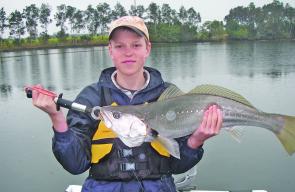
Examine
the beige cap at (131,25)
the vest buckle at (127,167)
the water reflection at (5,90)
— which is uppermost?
the beige cap at (131,25)

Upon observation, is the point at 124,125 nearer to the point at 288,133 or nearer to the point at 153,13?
the point at 288,133

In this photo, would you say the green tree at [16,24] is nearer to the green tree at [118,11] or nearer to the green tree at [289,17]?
the green tree at [118,11]

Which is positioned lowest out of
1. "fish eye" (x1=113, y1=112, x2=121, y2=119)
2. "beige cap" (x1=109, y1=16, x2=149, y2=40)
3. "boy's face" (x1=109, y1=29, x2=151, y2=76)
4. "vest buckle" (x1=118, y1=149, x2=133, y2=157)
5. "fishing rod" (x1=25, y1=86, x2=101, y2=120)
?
"vest buckle" (x1=118, y1=149, x2=133, y2=157)

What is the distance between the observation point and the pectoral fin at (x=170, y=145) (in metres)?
2.85

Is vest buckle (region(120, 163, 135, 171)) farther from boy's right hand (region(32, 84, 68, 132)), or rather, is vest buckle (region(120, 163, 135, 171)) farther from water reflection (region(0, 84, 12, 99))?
water reflection (region(0, 84, 12, 99))

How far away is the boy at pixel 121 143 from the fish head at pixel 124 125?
0.94ft

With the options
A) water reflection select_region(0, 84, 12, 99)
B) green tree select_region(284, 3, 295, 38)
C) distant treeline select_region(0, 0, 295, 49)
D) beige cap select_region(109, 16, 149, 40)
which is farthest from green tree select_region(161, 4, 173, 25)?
beige cap select_region(109, 16, 149, 40)

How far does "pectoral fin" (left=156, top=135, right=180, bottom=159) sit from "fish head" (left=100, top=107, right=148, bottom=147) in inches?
7.0

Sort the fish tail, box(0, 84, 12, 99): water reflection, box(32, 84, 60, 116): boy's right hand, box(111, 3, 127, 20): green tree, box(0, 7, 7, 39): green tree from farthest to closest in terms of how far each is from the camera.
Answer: box(111, 3, 127, 20): green tree < box(0, 7, 7, 39): green tree < box(0, 84, 12, 99): water reflection < the fish tail < box(32, 84, 60, 116): boy's right hand

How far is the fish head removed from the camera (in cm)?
270

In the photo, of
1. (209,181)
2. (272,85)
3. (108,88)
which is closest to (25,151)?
(209,181)

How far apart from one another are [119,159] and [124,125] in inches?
15.8

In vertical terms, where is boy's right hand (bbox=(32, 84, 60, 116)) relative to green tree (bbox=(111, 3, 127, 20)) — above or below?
below

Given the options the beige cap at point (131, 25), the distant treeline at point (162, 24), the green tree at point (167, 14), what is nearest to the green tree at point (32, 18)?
the distant treeline at point (162, 24)
